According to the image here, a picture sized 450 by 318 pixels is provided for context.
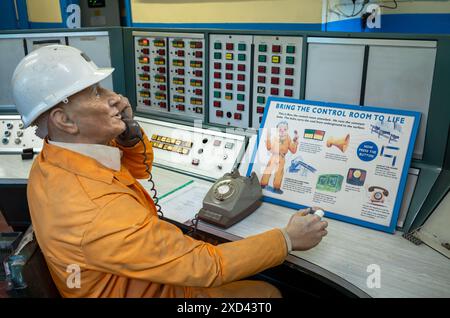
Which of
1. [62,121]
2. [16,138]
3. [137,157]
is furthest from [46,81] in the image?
[16,138]

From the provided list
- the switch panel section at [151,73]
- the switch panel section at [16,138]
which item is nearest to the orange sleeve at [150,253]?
the switch panel section at [151,73]

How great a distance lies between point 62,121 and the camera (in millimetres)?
1088

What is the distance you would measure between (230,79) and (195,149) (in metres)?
0.36

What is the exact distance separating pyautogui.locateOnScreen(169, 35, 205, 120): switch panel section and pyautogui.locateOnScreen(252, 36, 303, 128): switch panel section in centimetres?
29

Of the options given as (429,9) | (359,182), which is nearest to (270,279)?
(359,182)

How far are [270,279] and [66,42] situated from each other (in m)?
1.63

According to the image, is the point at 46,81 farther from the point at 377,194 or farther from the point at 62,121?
the point at 377,194

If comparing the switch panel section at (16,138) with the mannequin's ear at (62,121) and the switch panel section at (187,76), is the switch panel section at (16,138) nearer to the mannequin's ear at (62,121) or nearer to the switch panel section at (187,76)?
the switch panel section at (187,76)

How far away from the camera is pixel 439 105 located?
1.43 metres

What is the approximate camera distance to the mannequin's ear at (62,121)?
1.08 metres

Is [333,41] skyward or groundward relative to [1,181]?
skyward

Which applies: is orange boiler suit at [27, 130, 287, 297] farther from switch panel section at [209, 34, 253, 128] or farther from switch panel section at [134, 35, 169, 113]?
switch panel section at [134, 35, 169, 113]
